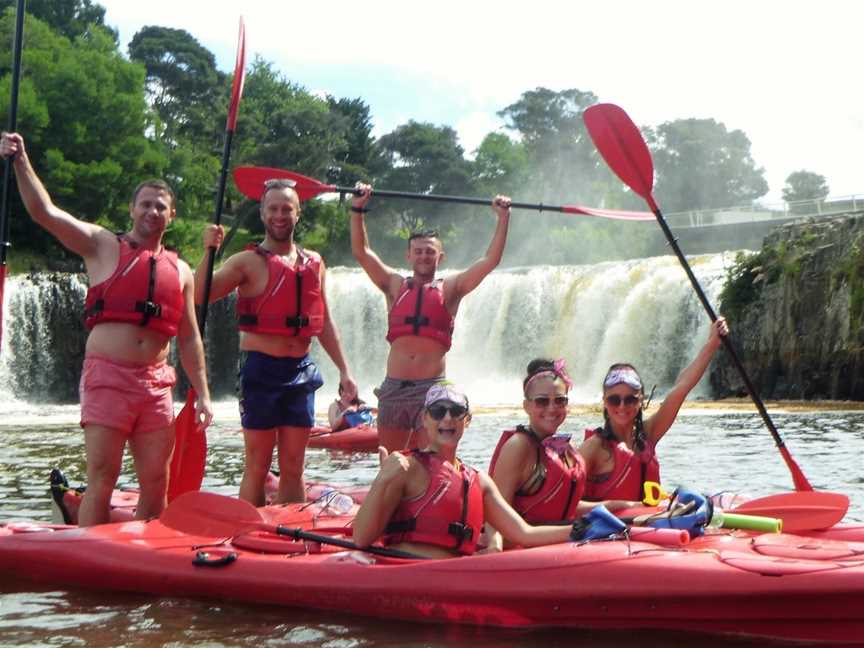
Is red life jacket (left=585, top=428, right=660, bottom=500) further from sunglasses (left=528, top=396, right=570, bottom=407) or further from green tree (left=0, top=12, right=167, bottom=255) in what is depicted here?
green tree (left=0, top=12, right=167, bottom=255)

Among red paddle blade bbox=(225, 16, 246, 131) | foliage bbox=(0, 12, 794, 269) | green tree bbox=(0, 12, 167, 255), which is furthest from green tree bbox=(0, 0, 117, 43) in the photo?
red paddle blade bbox=(225, 16, 246, 131)

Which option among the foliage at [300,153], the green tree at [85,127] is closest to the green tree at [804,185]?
the foliage at [300,153]

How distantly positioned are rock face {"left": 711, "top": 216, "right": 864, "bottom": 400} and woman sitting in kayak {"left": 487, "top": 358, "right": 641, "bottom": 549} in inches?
590

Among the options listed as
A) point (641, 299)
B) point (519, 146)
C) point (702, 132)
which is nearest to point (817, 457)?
point (641, 299)

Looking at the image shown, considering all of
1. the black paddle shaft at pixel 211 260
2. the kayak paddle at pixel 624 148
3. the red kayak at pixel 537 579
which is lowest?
the red kayak at pixel 537 579

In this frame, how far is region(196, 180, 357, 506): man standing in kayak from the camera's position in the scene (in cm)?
555

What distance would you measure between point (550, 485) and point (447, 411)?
2.05 ft

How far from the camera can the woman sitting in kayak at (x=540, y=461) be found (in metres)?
4.71

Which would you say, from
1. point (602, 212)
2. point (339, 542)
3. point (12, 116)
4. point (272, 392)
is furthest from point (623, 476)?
point (12, 116)

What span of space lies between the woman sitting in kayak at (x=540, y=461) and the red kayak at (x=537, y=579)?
1.25 feet

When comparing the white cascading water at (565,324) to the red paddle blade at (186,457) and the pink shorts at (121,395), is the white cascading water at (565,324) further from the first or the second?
the pink shorts at (121,395)

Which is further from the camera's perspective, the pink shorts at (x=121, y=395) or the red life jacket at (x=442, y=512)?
the pink shorts at (x=121, y=395)

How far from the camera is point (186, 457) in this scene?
587 cm

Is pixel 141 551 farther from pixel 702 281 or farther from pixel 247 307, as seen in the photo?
pixel 702 281
